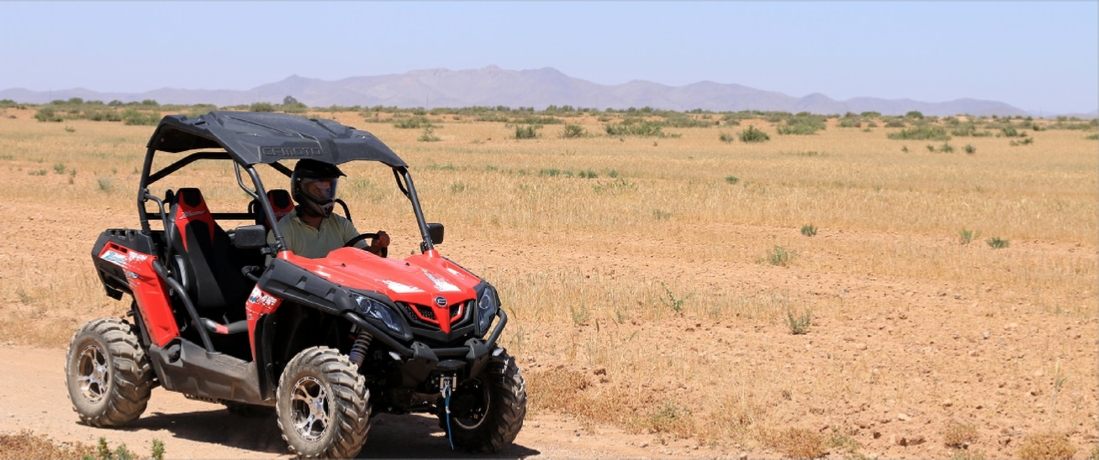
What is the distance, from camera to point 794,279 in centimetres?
1505

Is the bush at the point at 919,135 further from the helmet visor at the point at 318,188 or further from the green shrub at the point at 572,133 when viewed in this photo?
the helmet visor at the point at 318,188

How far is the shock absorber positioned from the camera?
6.68 m

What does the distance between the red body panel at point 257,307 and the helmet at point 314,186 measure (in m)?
0.79

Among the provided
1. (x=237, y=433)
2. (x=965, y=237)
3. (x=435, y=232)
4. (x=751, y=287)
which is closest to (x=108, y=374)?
(x=237, y=433)

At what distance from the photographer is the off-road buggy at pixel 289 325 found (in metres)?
6.64

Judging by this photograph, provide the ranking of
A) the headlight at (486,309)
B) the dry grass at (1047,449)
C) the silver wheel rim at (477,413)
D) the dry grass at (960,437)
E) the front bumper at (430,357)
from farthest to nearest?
1. the dry grass at (960,437)
2. the dry grass at (1047,449)
3. the silver wheel rim at (477,413)
4. the headlight at (486,309)
5. the front bumper at (430,357)

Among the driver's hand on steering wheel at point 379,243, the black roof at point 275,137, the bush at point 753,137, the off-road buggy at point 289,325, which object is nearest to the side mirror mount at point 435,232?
the off-road buggy at point 289,325

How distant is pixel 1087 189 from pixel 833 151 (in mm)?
17999

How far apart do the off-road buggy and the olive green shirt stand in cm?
15

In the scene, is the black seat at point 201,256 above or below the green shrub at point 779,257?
above

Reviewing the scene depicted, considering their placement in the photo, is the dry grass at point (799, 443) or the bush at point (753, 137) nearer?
the dry grass at point (799, 443)

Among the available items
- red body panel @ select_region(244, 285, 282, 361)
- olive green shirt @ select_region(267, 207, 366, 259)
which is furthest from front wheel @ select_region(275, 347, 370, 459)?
olive green shirt @ select_region(267, 207, 366, 259)

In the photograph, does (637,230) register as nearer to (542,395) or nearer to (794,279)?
(794,279)

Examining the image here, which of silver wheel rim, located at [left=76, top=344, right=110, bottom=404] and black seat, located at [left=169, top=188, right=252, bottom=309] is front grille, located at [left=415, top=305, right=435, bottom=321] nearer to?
black seat, located at [left=169, top=188, right=252, bottom=309]
